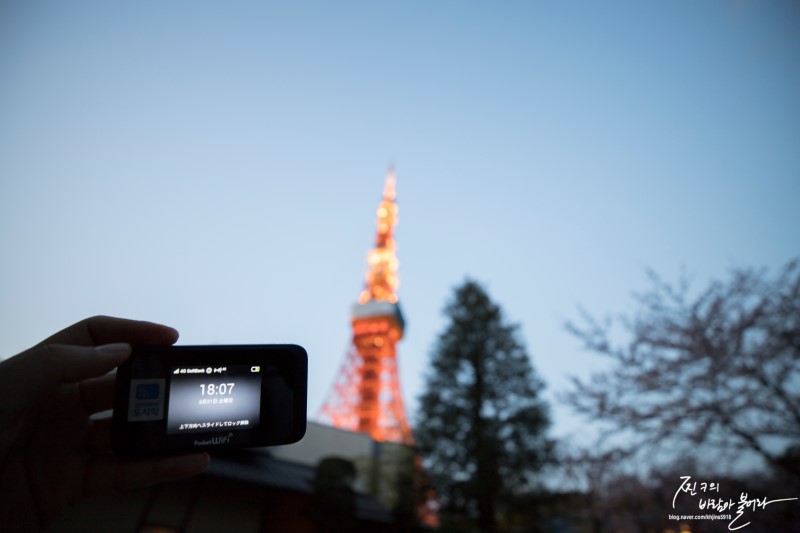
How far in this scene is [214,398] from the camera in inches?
55.2

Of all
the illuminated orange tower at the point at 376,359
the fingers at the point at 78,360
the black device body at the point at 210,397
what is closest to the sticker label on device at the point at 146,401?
the black device body at the point at 210,397

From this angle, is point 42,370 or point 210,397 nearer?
point 42,370

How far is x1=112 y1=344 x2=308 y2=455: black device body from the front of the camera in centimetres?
127

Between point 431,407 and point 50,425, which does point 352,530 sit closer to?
point 431,407

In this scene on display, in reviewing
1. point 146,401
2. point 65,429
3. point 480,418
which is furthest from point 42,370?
point 480,418

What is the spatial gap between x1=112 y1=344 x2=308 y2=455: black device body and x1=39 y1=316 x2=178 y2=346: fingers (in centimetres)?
15

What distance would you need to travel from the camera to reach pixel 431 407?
528 inches

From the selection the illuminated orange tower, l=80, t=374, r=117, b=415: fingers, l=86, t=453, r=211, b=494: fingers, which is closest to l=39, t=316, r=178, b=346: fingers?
l=80, t=374, r=117, b=415: fingers

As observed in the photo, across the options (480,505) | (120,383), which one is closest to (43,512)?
(120,383)

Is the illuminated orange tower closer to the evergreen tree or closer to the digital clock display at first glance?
the evergreen tree

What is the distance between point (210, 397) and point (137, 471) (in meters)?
0.36

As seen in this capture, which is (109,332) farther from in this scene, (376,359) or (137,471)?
(376,359)

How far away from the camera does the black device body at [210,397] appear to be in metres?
1.27

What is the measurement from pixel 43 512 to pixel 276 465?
366 inches
